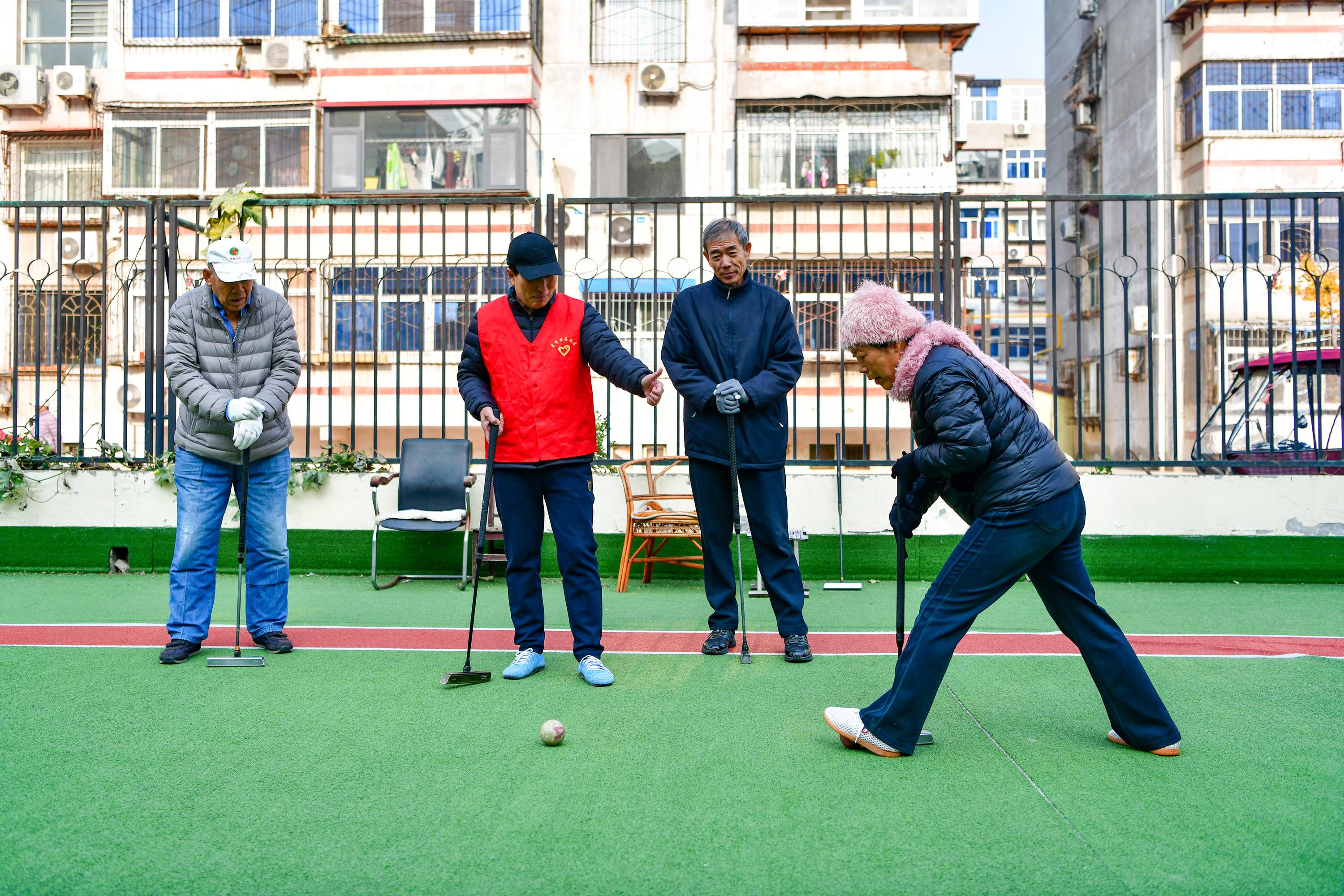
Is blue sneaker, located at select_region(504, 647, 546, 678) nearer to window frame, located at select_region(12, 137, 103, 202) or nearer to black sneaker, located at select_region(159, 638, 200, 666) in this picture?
black sneaker, located at select_region(159, 638, 200, 666)

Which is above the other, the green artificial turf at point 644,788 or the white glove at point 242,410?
the white glove at point 242,410

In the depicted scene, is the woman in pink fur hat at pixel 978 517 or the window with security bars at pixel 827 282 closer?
the woman in pink fur hat at pixel 978 517

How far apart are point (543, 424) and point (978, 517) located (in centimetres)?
186

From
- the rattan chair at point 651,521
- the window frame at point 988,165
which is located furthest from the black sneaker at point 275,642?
the window frame at point 988,165

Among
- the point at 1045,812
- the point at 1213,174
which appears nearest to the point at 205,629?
the point at 1045,812

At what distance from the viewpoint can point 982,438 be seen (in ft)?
10.2

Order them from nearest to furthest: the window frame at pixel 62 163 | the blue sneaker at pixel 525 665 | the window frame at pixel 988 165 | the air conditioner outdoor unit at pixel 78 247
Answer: the blue sneaker at pixel 525 665
the air conditioner outdoor unit at pixel 78 247
the window frame at pixel 62 163
the window frame at pixel 988 165

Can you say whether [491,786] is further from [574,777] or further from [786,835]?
[786,835]

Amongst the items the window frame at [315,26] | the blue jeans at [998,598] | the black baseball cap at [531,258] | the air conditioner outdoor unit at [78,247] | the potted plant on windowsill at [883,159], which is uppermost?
the window frame at [315,26]

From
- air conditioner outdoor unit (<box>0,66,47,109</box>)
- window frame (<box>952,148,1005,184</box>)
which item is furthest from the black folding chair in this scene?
window frame (<box>952,148,1005,184</box>)

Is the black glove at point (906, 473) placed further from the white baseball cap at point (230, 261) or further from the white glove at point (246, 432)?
the white baseball cap at point (230, 261)

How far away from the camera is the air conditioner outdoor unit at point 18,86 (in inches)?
838

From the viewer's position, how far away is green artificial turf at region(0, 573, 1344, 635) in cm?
562

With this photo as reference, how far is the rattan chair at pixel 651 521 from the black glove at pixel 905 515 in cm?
309
